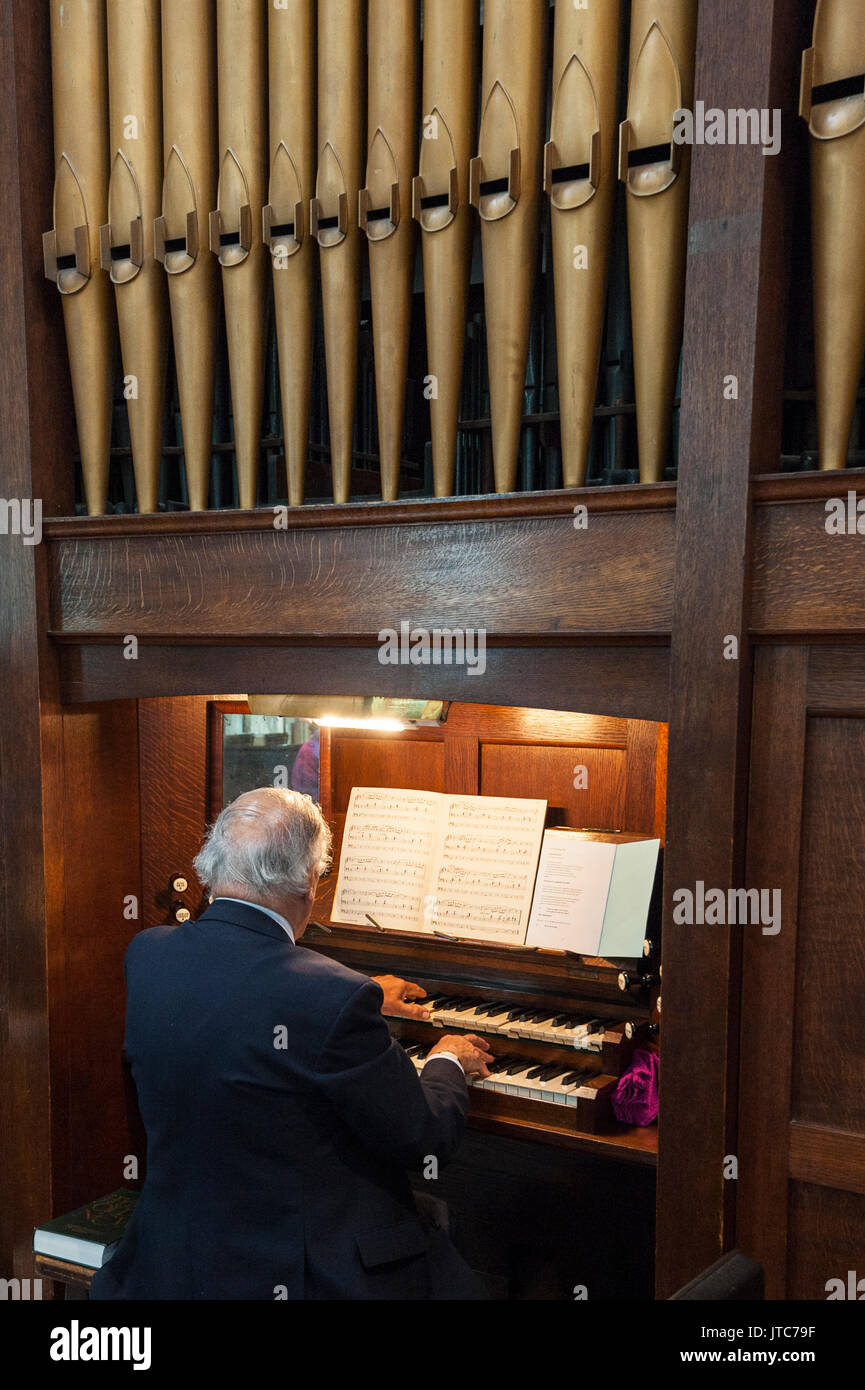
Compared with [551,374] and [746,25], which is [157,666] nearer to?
[551,374]

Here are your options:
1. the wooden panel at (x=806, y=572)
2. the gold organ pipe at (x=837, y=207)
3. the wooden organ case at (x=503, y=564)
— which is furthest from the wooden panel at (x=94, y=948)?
the gold organ pipe at (x=837, y=207)

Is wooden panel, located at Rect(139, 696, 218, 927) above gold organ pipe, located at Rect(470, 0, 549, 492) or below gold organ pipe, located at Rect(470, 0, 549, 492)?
below

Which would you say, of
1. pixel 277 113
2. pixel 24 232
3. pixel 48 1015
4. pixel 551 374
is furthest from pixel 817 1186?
pixel 24 232

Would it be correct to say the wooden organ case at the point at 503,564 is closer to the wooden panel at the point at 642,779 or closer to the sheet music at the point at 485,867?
the wooden panel at the point at 642,779

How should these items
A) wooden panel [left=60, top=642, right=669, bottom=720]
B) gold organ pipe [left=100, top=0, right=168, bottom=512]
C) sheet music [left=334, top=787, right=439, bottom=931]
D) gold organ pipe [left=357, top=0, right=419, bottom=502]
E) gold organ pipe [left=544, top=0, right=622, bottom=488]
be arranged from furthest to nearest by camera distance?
sheet music [left=334, top=787, right=439, bottom=931]
gold organ pipe [left=100, top=0, right=168, bottom=512]
gold organ pipe [left=357, top=0, right=419, bottom=502]
wooden panel [left=60, top=642, right=669, bottom=720]
gold organ pipe [left=544, top=0, right=622, bottom=488]

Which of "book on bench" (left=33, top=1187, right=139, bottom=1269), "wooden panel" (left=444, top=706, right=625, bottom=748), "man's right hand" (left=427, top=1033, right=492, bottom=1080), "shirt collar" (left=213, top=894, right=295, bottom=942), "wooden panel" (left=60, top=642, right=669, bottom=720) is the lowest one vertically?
"book on bench" (left=33, top=1187, right=139, bottom=1269)

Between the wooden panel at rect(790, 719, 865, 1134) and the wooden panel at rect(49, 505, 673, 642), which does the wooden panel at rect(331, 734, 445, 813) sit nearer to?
the wooden panel at rect(49, 505, 673, 642)

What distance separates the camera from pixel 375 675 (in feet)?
8.71

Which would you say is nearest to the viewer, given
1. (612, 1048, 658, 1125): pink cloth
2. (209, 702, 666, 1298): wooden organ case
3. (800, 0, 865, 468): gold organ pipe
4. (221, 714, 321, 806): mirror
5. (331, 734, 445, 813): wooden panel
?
(800, 0, 865, 468): gold organ pipe

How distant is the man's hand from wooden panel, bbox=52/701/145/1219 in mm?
872

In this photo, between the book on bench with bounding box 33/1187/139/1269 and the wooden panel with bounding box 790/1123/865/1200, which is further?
the book on bench with bounding box 33/1187/139/1269

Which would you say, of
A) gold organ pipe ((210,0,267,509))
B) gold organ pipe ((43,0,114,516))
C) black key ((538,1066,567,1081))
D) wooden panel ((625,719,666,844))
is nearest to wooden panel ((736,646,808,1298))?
black key ((538,1066,567,1081))

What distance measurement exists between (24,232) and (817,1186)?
2999 millimetres

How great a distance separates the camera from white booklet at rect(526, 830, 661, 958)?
2773 mm
